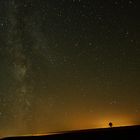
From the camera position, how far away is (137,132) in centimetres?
1335

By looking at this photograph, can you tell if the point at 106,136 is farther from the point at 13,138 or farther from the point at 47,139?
the point at 13,138

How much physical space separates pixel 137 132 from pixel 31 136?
4785mm

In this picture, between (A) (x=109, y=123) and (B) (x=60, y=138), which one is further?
(A) (x=109, y=123)

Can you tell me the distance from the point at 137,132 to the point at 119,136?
791 millimetres

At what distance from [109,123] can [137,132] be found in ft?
23.1

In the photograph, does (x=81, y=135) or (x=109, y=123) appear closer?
(x=81, y=135)

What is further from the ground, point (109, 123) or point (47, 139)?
point (109, 123)

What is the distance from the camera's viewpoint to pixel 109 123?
20.3 metres

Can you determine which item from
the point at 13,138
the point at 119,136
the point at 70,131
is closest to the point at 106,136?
the point at 119,136

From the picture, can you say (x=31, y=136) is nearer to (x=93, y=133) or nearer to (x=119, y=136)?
(x=93, y=133)

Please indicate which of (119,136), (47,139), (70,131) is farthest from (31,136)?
(119,136)

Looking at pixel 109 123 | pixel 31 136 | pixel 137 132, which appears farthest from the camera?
pixel 109 123

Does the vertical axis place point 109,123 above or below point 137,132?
above

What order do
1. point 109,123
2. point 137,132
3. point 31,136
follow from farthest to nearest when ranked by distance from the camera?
1. point 109,123
2. point 31,136
3. point 137,132
